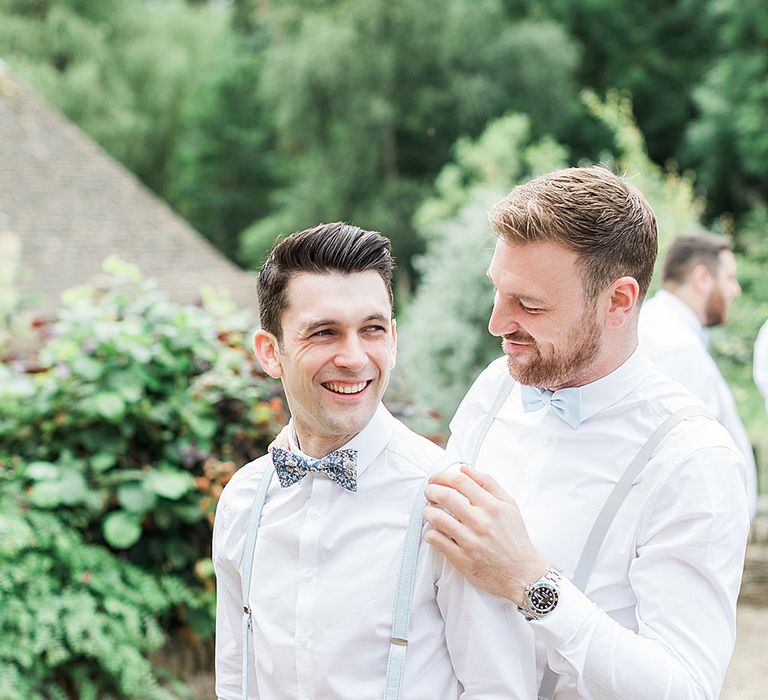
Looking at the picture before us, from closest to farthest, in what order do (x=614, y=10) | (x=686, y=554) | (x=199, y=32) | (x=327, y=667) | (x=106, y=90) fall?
(x=686, y=554) → (x=327, y=667) → (x=106, y=90) → (x=614, y=10) → (x=199, y=32)

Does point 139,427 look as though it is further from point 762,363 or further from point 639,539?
point 762,363

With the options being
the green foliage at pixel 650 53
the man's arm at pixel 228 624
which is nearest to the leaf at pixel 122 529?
the man's arm at pixel 228 624

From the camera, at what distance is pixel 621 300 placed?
6.31ft

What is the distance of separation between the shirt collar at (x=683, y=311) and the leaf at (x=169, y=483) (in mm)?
2457

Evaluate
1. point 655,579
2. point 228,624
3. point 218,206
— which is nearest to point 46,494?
point 228,624

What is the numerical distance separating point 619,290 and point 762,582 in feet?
20.7

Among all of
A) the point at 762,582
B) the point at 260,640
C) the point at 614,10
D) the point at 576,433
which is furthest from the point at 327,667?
the point at 614,10

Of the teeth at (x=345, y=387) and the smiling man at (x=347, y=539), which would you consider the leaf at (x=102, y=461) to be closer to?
the smiling man at (x=347, y=539)

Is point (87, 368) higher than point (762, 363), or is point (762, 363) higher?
point (762, 363)

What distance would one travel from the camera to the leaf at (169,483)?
4035 millimetres

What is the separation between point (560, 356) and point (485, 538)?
1.43ft

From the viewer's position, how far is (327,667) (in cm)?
184

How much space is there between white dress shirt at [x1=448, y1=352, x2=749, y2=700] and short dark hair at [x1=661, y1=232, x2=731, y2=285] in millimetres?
2971

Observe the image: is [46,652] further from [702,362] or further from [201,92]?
[201,92]
